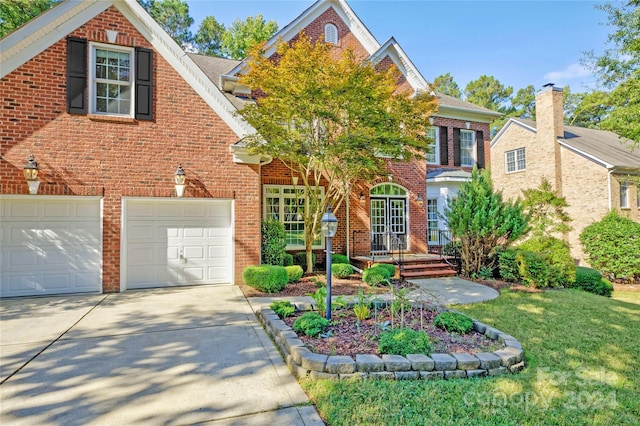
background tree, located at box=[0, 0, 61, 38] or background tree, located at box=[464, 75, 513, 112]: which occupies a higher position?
background tree, located at box=[464, 75, 513, 112]

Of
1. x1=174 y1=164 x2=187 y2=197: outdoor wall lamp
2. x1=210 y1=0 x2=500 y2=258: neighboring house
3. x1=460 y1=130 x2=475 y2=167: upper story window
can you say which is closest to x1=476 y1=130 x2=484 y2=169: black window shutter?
x1=460 y1=130 x2=475 y2=167: upper story window

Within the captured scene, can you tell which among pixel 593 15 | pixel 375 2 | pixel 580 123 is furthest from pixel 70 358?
pixel 580 123

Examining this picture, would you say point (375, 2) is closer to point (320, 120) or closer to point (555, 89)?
point (320, 120)

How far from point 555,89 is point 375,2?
39.0ft

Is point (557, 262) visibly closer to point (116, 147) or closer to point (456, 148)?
point (456, 148)

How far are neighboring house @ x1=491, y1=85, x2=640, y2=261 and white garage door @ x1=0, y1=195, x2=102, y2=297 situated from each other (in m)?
18.6

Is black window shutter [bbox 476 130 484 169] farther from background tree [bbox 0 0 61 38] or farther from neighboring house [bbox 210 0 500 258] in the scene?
background tree [bbox 0 0 61 38]

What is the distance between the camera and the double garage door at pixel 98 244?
24.4 ft

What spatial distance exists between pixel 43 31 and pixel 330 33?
9.10 meters

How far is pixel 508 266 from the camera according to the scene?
998 cm

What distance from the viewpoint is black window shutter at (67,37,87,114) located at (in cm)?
765

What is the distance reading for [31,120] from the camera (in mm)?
7383

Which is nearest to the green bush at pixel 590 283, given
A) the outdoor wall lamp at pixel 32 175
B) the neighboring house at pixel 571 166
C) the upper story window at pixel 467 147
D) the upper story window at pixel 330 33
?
the neighboring house at pixel 571 166

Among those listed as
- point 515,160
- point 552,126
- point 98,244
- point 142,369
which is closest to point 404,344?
point 142,369
